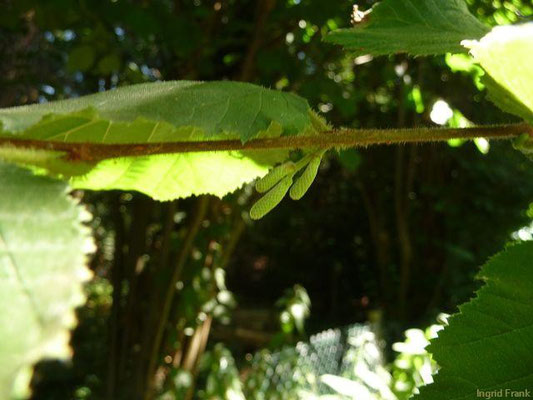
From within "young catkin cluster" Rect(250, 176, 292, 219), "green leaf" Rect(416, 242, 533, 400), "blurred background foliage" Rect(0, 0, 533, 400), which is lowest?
"blurred background foliage" Rect(0, 0, 533, 400)

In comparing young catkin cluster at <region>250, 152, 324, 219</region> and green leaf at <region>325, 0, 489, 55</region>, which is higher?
green leaf at <region>325, 0, 489, 55</region>

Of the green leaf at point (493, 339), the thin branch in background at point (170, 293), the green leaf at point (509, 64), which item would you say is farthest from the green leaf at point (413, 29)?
the thin branch in background at point (170, 293)

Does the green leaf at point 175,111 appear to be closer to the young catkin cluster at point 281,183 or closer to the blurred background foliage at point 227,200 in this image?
the young catkin cluster at point 281,183

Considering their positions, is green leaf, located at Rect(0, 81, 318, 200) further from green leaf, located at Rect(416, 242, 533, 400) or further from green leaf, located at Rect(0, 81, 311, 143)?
green leaf, located at Rect(416, 242, 533, 400)

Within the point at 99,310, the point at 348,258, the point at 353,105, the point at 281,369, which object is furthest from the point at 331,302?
the point at 353,105

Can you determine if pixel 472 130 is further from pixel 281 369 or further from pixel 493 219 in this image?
pixel 493 219

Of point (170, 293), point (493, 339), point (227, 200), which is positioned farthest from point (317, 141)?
point (170, 293)

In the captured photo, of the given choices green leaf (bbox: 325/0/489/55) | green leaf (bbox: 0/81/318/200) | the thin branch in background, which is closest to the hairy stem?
green leaf (bbox: 0/81/318/200)
